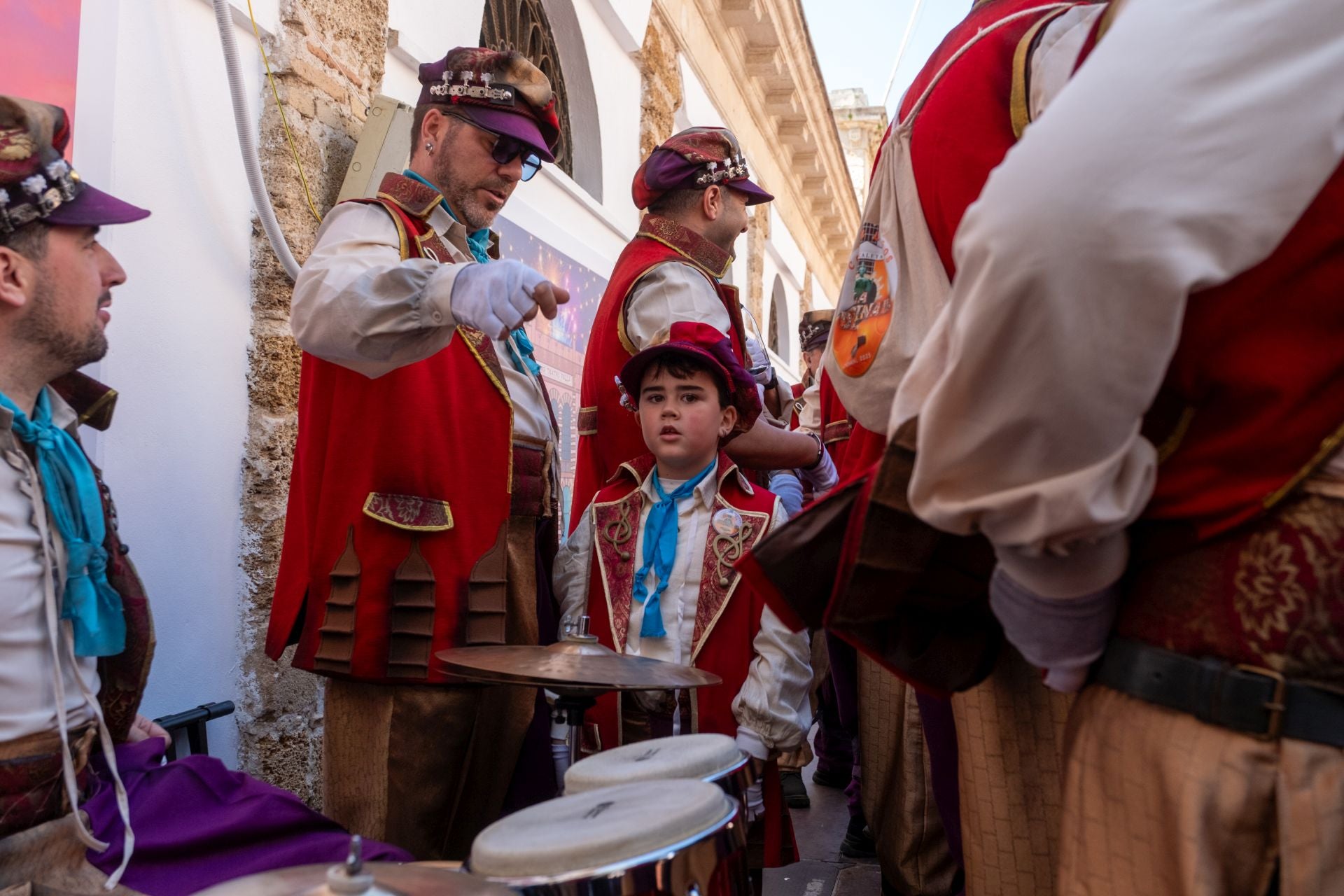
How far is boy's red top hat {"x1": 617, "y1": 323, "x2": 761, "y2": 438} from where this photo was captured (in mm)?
2691

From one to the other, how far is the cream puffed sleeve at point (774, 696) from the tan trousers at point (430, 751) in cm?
50

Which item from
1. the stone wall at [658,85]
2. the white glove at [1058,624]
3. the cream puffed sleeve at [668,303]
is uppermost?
the stone wall at [658,85]

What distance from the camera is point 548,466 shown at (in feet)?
8.39

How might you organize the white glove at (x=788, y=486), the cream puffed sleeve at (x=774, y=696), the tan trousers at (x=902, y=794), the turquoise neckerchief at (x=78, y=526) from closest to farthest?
the turquoise neckerchief at (x=78, y=526), the cream puffed sleeve at (x=774, y=696), the tan trousers at (x=902, y=794), the white glove at (x=788, y=486)

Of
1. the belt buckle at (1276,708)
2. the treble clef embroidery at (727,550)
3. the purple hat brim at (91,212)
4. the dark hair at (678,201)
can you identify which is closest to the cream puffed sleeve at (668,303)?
the dark hair at (678,201)

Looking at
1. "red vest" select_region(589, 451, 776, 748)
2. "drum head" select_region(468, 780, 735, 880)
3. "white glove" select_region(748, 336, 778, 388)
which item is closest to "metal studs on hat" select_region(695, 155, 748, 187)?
"white glove" select_region(748, 336, 778, 388)

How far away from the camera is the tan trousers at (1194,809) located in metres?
0.89

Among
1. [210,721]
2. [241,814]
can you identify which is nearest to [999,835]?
[241,814]

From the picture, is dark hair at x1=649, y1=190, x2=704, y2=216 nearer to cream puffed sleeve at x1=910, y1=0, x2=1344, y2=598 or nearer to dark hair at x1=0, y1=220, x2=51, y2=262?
dark hair at x1=0, y1=220, x2=51, y2=262

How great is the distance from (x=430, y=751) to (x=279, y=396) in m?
1.34

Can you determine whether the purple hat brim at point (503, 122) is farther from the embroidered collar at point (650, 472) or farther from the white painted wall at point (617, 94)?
the white painted wall at point (617, 94)

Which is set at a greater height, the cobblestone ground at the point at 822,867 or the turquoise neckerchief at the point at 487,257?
the turquoise neckerchief at the point at 487,257

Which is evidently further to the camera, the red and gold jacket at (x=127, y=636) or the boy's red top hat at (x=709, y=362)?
the boy's red top hat at (x=709, y=362)

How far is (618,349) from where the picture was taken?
9.95 ft
